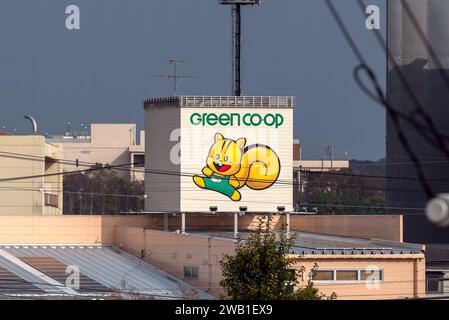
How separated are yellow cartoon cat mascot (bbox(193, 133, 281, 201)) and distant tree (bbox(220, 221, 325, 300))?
3647cm

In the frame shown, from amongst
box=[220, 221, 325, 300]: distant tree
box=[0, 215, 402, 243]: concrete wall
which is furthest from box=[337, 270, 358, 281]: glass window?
box=[220, 221, 325, 300]: distant tree

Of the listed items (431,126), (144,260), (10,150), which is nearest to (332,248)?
(144,260)

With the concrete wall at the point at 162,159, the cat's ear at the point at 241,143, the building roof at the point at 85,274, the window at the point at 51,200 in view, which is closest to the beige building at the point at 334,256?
the building roof at the point at 85,274

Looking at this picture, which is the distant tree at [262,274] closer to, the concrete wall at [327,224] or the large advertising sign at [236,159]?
the concrete wall at [327,224]

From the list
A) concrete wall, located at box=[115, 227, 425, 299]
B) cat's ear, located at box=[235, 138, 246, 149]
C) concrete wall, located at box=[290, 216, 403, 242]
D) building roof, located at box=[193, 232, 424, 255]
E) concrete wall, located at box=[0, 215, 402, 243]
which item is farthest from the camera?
cat's ear, located at box=[235, 138, 246, 149]

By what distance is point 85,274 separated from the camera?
7119cm

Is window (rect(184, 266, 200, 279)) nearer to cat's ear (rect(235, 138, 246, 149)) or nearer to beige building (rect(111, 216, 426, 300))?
beige building (rect(111, 216, 426, 300))

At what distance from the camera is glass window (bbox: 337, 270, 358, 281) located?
66562 millimetres

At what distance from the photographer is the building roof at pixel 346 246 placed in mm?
66688

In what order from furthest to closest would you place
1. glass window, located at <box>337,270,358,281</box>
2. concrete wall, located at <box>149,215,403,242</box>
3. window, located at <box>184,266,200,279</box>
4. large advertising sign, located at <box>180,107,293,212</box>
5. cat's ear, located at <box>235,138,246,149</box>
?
cat's ear, located at <box>235,138,246,149</box>, large advertising sign, located at <box>180,107,293,212</box>, concrete wall, located at <box>149,215,403,242</box>, window, located at <box>184,266,200,279</box>, glass window, located at <box>337,270,358,281</box>

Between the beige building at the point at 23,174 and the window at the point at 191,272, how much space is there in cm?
2712

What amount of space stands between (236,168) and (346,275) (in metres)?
18.9

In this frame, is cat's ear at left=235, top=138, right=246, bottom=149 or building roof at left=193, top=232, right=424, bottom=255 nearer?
building roof at left=193, top=232, right=424, bottom=255
